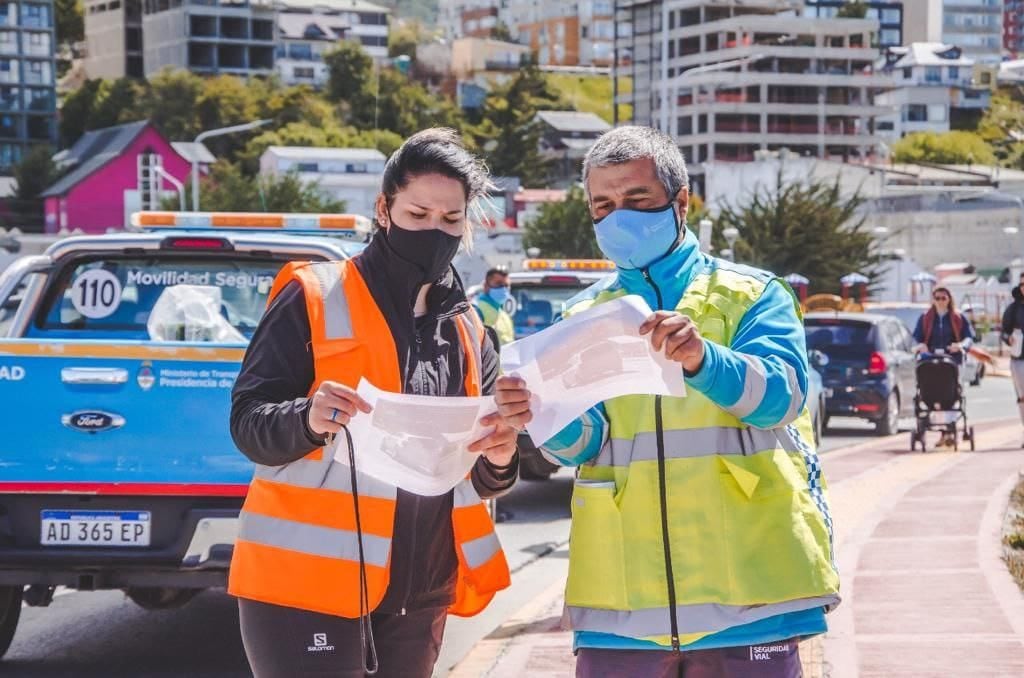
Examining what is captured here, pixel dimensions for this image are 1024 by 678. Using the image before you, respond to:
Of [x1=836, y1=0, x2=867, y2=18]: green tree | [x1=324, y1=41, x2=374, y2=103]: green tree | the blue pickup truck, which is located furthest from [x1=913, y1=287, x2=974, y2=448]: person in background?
[x1=836, y1=0, x2=867, y2=18]: green tree

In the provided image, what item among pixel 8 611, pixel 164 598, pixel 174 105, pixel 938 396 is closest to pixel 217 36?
pixel 174 105

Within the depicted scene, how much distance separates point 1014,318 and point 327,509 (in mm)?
14418

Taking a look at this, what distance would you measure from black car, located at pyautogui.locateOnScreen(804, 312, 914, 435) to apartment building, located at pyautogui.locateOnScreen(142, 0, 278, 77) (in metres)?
142

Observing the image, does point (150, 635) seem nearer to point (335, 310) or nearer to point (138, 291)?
point (138, 291)

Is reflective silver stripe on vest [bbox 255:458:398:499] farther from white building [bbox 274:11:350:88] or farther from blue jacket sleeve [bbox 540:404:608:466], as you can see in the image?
white building [bbox 274:11:350:88]

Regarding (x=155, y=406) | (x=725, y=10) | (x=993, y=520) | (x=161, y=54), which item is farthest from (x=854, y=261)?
(x=161, y=54)

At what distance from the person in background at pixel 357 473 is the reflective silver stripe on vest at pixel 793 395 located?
68 cm

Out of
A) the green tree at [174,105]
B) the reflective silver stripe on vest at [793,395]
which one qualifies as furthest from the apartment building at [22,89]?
the reflective silver stripe on vest at [793,395]

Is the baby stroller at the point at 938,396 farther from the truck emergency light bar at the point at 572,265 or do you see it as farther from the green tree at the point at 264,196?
the green tree at the point at 264,196

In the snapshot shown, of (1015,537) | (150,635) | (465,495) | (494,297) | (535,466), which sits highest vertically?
(465,495)

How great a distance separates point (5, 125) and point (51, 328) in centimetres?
14767

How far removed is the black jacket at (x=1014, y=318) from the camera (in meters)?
17.6

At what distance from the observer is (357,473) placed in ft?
13.7

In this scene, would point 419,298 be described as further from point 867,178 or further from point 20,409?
point 867,178
